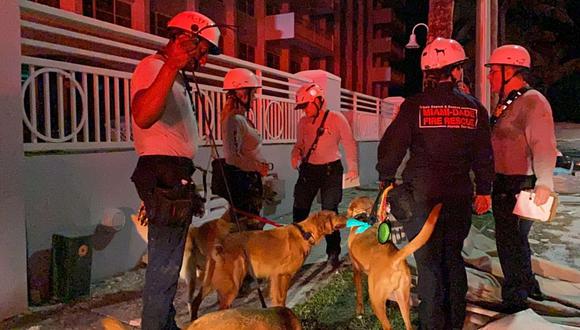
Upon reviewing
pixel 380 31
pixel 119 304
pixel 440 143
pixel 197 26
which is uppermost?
pixel 380 31

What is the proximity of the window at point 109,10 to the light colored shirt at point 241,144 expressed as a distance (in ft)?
20.8

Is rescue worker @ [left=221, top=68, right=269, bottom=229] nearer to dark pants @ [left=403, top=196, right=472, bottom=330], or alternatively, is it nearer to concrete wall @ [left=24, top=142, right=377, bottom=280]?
concrete wall @ [left=24, top=142, right=377, bottom=280]

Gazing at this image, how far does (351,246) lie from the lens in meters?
3.62

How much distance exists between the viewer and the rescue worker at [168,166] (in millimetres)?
2443

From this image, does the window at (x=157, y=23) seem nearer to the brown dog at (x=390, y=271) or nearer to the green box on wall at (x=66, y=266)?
the green box on wall at (x=66, y=266)

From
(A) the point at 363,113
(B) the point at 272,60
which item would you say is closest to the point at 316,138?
(A) the point at 363,113

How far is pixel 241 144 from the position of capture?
424 cm

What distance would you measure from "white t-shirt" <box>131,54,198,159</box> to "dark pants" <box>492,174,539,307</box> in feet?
7.80

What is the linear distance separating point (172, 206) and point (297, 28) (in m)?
14.2

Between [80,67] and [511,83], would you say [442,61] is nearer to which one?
[511,83]

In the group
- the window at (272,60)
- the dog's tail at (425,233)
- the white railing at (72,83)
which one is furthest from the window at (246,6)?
the dog's tail at (425,233)

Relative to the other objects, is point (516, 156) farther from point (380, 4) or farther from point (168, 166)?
point (380, 4)

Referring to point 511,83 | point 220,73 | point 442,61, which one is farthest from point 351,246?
point 220,73

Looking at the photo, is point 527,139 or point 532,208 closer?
point 532,208
